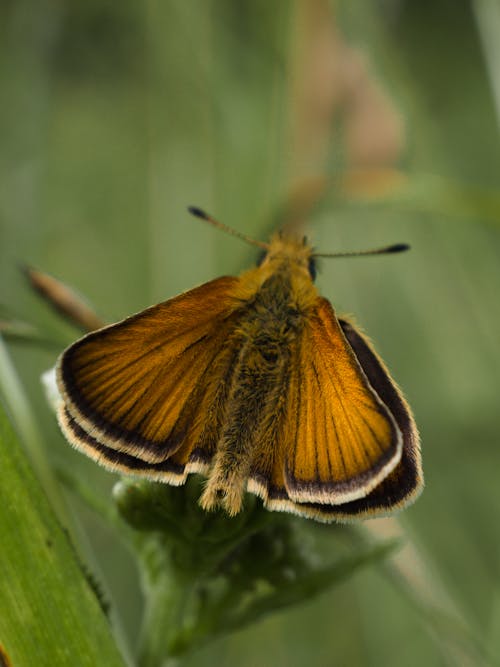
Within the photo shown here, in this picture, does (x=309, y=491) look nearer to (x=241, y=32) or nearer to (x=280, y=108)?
(x=280, y=108)

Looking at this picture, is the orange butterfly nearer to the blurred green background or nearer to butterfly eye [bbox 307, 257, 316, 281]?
butterfly eye [bbox 307, 257, 316, 281]

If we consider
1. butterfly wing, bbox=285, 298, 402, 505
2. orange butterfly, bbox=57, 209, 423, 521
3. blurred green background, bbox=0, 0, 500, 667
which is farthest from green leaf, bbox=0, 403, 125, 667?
blurred green background, bbox=0, 0, 500, 667

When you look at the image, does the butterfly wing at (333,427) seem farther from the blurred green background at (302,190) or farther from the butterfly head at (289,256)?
the blurred green background at (302,190)

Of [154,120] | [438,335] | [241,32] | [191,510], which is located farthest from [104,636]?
[154,120]

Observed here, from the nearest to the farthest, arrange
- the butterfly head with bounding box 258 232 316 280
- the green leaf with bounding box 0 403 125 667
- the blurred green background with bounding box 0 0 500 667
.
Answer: the green leaf with bounding box 0 403 125 667 < the butterfly head with bounding box 258 232 316 280 < the blurred green background with bounding box 0 0 500 667

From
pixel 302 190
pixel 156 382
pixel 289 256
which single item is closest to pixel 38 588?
pixel 156 382

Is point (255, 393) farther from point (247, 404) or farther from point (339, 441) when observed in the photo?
point (339, 441)

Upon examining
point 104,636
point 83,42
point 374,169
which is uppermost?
point 83,42
